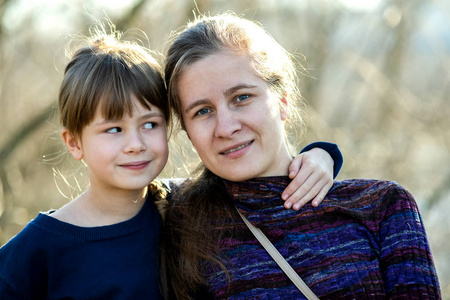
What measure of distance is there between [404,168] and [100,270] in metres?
3.38

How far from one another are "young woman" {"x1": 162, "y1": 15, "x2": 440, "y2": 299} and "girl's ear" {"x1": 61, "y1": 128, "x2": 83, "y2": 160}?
425 millimetres

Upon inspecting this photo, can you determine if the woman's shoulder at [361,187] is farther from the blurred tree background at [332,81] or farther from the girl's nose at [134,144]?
the blurred tree background at [332,81]

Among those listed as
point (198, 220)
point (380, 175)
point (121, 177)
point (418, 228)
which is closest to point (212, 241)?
point (198, 220)

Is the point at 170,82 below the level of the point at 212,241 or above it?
above

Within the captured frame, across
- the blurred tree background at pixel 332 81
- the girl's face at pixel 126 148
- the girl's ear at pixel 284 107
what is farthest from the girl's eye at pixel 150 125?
the blurred tree background at pixel 332 81

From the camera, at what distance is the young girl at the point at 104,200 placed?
6.48 feet

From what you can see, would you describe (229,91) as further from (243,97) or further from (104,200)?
(104,200)

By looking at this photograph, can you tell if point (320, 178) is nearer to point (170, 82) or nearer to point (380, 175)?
point (170, 82)

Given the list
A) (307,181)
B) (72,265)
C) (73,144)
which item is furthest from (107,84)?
(307,181)

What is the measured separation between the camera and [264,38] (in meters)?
2.31

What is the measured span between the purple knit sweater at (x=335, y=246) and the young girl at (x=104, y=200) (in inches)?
11.1

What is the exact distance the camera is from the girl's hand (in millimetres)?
2119

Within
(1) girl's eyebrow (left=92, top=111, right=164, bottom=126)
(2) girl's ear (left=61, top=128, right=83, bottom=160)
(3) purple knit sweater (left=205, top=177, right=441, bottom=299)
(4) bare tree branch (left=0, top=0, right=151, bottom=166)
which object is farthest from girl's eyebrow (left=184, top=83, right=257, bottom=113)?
(4) bare tree branch (left=0, top=0, right=151, bottom=166)

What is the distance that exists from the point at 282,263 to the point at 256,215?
0.74 ft
